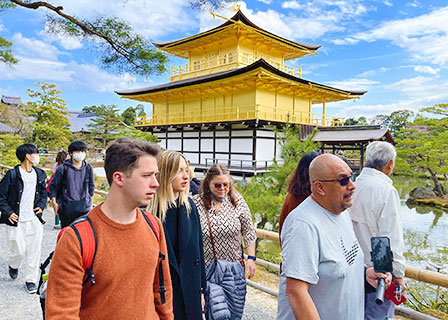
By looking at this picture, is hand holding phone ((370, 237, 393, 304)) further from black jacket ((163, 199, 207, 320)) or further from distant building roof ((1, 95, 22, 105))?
distant building roof ((1, 95, 22, 105))

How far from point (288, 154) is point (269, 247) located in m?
2.42

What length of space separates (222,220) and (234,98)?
48.9ft

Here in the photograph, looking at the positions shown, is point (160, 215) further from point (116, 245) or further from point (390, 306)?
point (390, 306)

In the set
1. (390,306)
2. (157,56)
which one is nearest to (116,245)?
(390,306)

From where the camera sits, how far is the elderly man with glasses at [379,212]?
6.81 ft

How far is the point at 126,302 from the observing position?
1.24 meters

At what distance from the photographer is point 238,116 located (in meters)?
15.4

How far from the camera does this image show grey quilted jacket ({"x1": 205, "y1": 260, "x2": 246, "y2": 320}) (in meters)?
2.06

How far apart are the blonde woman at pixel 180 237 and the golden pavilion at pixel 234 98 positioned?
485 inches

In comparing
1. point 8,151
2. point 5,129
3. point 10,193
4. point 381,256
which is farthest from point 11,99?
point 381,256

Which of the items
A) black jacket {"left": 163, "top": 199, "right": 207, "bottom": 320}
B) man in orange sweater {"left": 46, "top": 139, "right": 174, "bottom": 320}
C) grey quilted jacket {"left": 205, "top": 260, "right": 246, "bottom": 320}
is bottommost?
grey quilted jacket {"left": 205, "top": 260, "right": 246, "bottom": 320}

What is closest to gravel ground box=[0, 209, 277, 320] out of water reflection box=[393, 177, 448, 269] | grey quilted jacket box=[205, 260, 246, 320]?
grey quilted jacket box=[205, 260, 246, 320]

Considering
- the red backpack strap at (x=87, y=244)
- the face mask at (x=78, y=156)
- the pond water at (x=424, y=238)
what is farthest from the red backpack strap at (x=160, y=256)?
the pond water at (x=424, y=238)

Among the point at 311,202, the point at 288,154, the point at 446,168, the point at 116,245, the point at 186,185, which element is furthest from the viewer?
the point at 446,168
